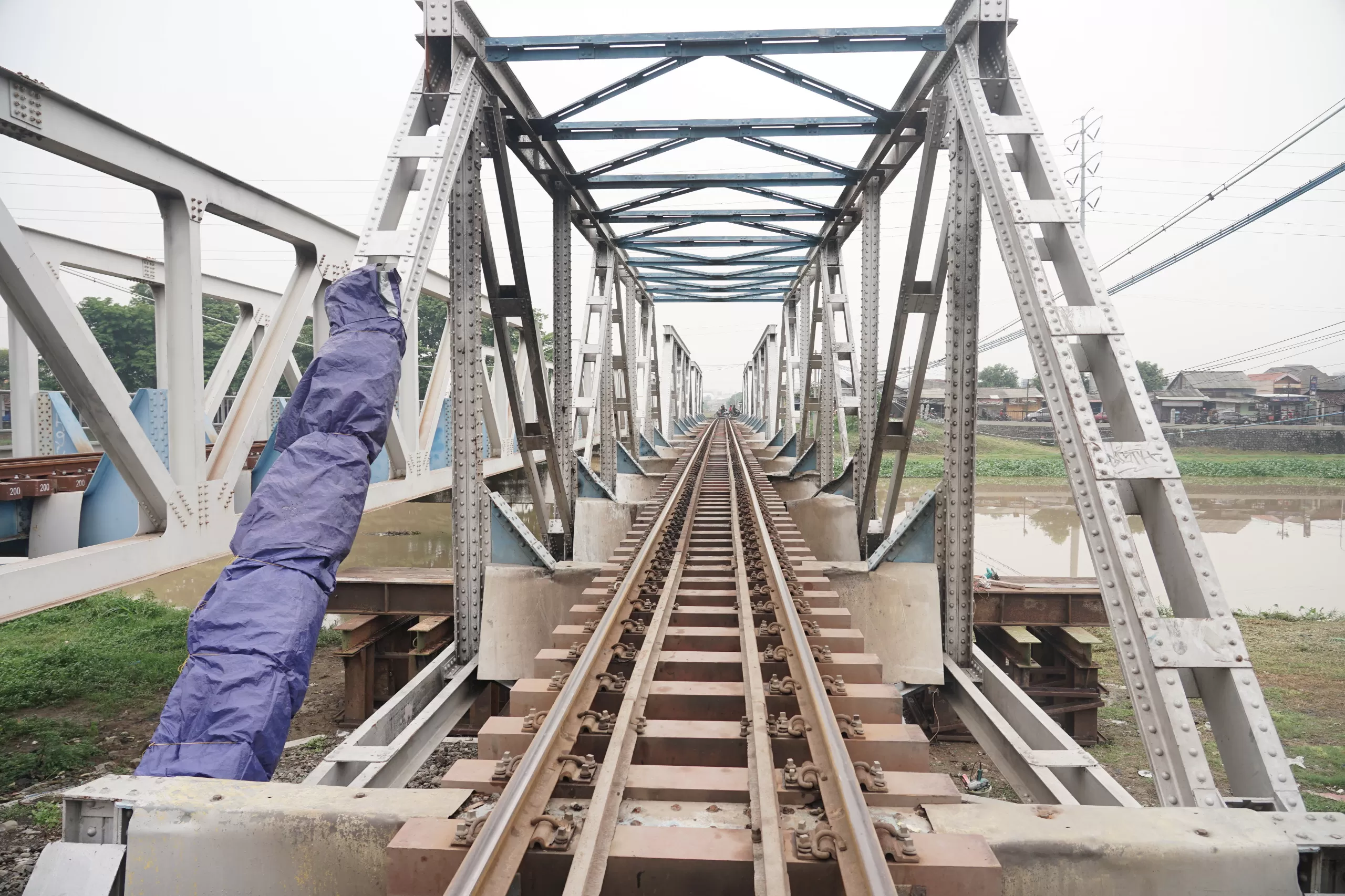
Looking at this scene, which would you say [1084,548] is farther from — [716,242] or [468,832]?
[468,832]

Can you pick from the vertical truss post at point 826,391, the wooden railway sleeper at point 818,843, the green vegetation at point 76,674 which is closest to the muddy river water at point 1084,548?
the green vegetation at point 76,674

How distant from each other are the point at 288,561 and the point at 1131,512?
156 inches

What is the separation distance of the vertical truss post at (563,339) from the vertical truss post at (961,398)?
16.4 feet

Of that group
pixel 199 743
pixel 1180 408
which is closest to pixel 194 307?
pixel 199 743

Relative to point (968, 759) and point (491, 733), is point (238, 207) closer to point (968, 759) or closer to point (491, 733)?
point (491, 733)

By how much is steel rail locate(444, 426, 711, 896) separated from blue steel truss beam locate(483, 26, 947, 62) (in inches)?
185

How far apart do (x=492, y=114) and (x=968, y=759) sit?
314 inches

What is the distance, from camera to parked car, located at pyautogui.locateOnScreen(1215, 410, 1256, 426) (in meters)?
56.7

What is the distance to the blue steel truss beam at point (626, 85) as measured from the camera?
268 inches

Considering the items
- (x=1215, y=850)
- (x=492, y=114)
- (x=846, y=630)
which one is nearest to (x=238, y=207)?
(x=492, y=114)

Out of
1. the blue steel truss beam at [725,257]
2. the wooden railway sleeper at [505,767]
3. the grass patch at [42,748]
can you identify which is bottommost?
the grass patch at [42,748]

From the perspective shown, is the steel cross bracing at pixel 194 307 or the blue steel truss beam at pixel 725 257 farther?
the blue steel truss beam at pixel 725 257

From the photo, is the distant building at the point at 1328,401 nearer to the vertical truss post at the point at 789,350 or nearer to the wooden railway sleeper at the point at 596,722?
the vertical truss post at the point at 789,350

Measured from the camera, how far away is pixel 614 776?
2.55m
